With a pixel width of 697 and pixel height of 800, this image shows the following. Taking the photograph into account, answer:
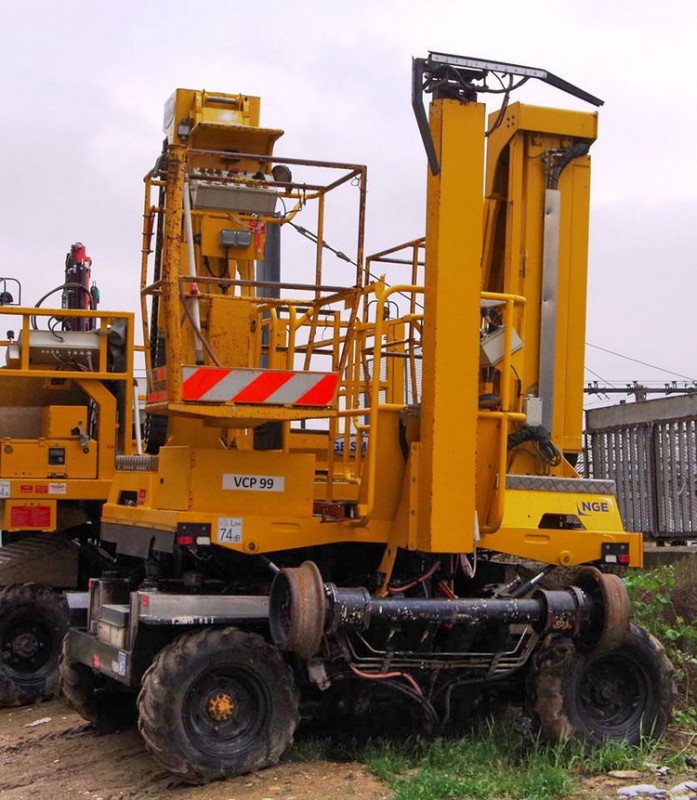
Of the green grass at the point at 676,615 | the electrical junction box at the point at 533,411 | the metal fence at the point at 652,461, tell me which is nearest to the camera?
the electrical junction box at the point at 533,411

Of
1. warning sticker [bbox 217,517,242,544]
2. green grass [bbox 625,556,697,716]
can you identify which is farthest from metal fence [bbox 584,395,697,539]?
warning sticker [bbox 217,517,242,544]

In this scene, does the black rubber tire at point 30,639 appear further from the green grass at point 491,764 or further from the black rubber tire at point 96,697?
the green grass at point 491,764

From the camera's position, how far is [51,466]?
11047 mm

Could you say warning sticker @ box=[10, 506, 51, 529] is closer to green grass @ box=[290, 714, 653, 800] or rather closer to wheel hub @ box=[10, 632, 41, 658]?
wheel hub @ box=[10, 632, 41, 658]

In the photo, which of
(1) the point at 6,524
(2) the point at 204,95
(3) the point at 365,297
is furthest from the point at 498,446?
(1) the point at 6,524

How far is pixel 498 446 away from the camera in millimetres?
7957

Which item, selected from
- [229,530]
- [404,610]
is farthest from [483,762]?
[229,530]

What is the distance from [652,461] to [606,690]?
5172 millimetres

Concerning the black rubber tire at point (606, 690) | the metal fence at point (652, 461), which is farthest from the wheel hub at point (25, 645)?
the metal fence at point (652, 461)

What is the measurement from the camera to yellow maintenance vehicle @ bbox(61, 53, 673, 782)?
7578mm

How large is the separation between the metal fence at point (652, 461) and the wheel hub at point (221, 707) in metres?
6.18

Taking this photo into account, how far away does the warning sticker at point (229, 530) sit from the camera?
7.78m

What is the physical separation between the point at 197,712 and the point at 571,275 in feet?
14.0

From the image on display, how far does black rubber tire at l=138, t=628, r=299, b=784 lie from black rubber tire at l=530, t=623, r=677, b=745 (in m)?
Result: 1.58
